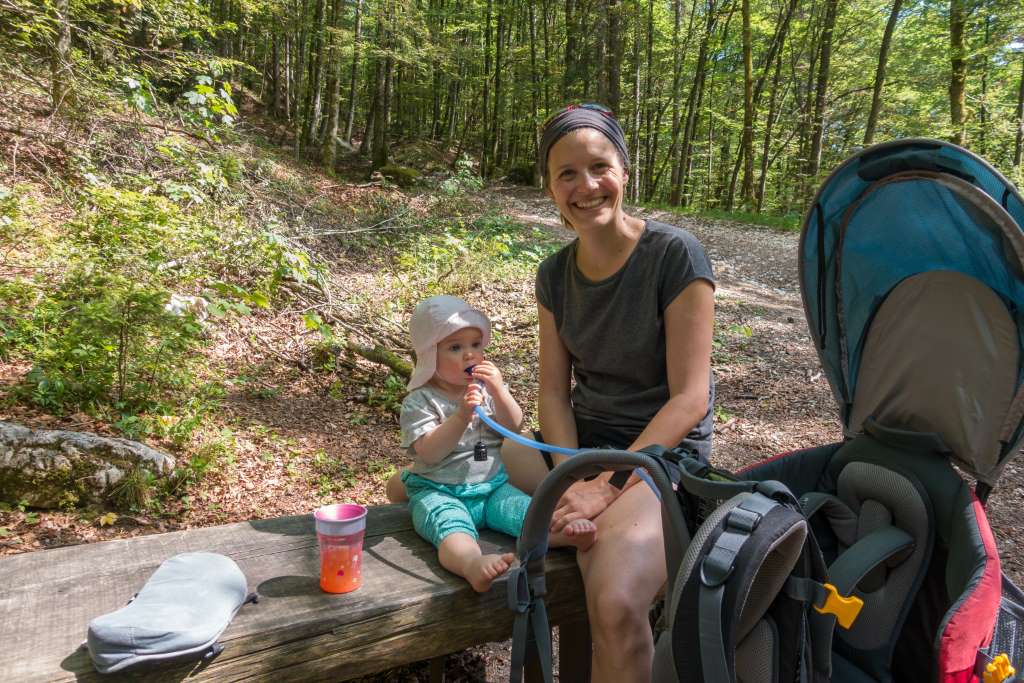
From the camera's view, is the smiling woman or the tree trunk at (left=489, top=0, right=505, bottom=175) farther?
the tree trunk at (left=489, top=0, right=505, bottom=175)

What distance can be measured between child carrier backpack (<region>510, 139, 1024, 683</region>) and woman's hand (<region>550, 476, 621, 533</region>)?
1.39 ft

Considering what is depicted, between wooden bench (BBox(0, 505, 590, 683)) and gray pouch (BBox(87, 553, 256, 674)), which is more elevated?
gray pouch (BBox(87, 553, 256, 674))

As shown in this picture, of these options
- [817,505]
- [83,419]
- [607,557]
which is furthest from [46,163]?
[817,505]

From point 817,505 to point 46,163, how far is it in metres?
7.83

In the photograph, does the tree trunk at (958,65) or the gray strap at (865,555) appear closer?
the gray strap at (865,555)

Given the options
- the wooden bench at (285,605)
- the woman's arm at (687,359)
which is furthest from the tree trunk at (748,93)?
the wooden bench at (285,605)

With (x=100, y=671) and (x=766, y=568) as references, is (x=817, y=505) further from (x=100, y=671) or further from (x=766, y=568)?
(x=100, y=671)

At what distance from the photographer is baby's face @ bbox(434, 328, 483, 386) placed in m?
2.22

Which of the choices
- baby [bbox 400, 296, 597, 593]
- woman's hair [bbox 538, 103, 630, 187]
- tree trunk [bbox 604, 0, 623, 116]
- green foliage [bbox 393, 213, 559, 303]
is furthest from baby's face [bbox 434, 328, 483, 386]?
tree trunk [bbox 604, 0, 623, 116]

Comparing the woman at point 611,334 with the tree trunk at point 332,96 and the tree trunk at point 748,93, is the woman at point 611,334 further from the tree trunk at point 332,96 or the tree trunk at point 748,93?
the tree trunk at point 748,93

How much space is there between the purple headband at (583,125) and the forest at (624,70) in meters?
3.74

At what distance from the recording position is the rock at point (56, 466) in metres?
3.07

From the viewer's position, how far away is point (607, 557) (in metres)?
1.78

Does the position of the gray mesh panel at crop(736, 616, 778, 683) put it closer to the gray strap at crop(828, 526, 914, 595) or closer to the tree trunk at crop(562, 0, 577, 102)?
the gray strap at crop(828, 526, 914, 595)
